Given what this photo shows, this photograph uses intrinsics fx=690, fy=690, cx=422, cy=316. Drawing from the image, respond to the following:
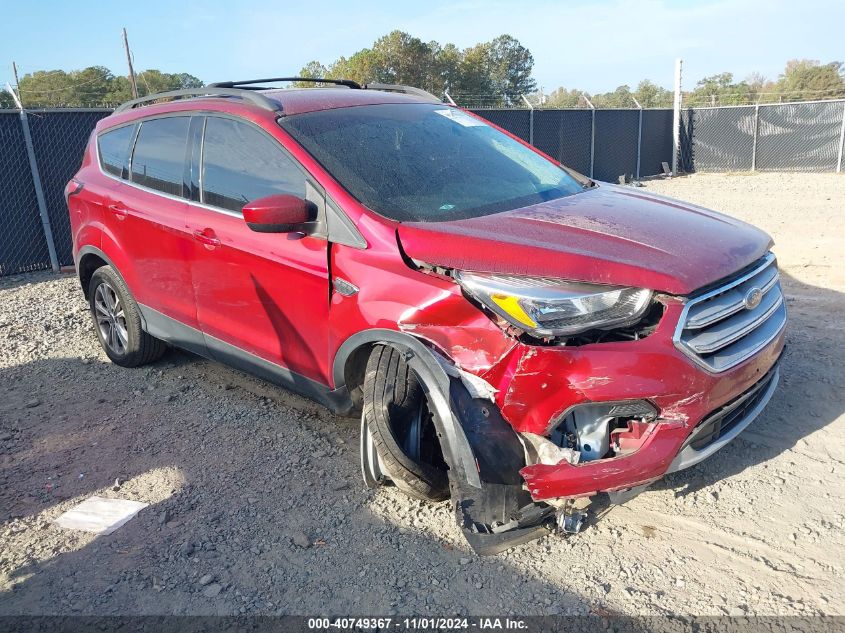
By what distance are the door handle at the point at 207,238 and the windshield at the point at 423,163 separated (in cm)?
75

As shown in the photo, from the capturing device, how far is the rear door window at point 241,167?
11.5ft

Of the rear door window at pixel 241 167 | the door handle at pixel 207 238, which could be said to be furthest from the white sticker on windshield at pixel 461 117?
the door handle at pixel 207 238

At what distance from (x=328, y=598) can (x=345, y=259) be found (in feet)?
4.76

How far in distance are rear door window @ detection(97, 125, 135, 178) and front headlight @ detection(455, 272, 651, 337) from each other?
3321 mm

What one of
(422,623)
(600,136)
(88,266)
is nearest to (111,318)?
(88,266)

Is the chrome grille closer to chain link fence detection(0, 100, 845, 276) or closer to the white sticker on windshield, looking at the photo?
the white sticker on windshield

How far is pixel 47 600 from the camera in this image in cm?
279

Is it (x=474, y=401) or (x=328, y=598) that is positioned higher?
(x=474, y=401)

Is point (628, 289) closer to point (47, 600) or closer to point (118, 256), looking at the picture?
point (47, 600)

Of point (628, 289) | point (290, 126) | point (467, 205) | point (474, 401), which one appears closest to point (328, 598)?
point (474, 401)

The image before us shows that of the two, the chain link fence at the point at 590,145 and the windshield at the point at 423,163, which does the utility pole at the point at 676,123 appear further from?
the windshield at the point at 423,163

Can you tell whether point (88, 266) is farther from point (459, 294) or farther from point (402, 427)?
point (459, 294)

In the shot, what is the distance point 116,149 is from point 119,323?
1266 millimetres

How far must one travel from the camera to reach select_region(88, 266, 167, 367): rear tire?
4.88m
